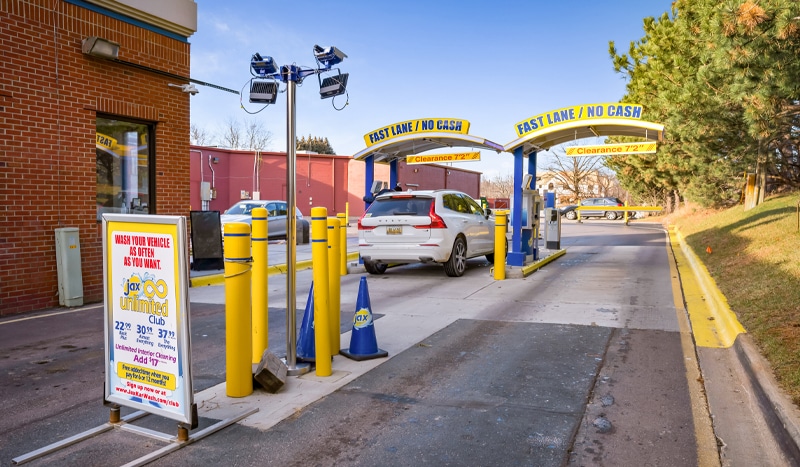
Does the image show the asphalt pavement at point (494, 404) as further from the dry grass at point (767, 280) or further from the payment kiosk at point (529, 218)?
the payment kiosk at point (529, 218)

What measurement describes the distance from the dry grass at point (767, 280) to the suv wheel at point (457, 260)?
4.62 metres

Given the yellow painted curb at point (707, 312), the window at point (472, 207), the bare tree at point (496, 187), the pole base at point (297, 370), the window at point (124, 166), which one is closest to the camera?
the pole base at point (297, 370)

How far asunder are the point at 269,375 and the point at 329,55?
276 cm

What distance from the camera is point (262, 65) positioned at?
198 inches

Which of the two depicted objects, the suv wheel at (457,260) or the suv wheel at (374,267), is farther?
the suv wheel at (374,267)

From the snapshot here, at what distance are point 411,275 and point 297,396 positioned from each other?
8003 millimetres

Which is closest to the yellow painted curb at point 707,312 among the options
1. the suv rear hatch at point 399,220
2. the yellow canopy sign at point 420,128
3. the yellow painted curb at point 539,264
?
the yellow painted curb at point 539,264

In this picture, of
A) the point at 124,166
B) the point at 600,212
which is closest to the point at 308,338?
the point at 124,166

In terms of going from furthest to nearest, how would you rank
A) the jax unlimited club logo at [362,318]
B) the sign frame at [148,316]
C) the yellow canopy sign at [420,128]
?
the yellow canopy sign at [420,128]
the jax unlimited club logo at [362,318]
the sign frame at [148,316]

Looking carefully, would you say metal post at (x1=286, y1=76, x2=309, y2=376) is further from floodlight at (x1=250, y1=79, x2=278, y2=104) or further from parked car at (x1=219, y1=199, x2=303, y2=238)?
parked car at (x1=219, y1=199, x2=303, y2=238)

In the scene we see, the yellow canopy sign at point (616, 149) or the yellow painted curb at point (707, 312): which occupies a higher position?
the yellow canopy sign at point (616, 149)

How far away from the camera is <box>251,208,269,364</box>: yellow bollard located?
15.7 ft

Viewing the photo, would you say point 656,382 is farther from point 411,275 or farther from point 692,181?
point 692,181

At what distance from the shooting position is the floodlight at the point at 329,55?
517cm
